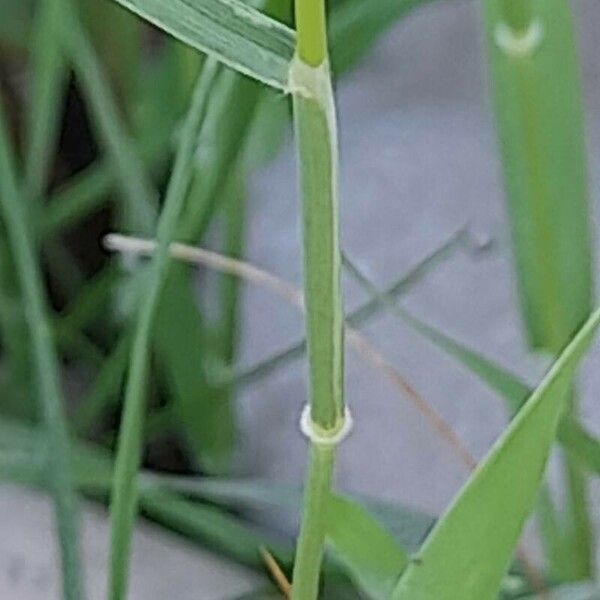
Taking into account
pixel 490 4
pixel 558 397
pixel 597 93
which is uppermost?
pixel 597 93

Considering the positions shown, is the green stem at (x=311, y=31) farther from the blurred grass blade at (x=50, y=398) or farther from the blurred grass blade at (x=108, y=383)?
the blurred grass blade at (x=108, y=383)

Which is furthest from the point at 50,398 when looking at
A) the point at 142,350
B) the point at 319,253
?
the point at 319,253

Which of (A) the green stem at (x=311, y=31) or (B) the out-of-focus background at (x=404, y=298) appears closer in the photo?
(A) the green stem at (x=311, y=31)

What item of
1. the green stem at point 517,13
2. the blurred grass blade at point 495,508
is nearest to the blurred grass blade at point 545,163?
the green stem at point 517,13

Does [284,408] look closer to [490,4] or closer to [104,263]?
[104,263]

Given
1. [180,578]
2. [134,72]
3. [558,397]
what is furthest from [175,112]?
[558,397]

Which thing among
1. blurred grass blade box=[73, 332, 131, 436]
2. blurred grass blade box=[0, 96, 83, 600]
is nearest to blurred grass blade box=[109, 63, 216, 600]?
blurred grass blade box=[0, 96, 83, 600]

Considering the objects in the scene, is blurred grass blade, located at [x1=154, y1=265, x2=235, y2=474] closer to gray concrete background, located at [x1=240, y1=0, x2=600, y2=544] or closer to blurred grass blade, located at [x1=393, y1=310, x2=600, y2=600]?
gray concrete background, located at [x1=240, y1=0, x2=600, y2=544]
